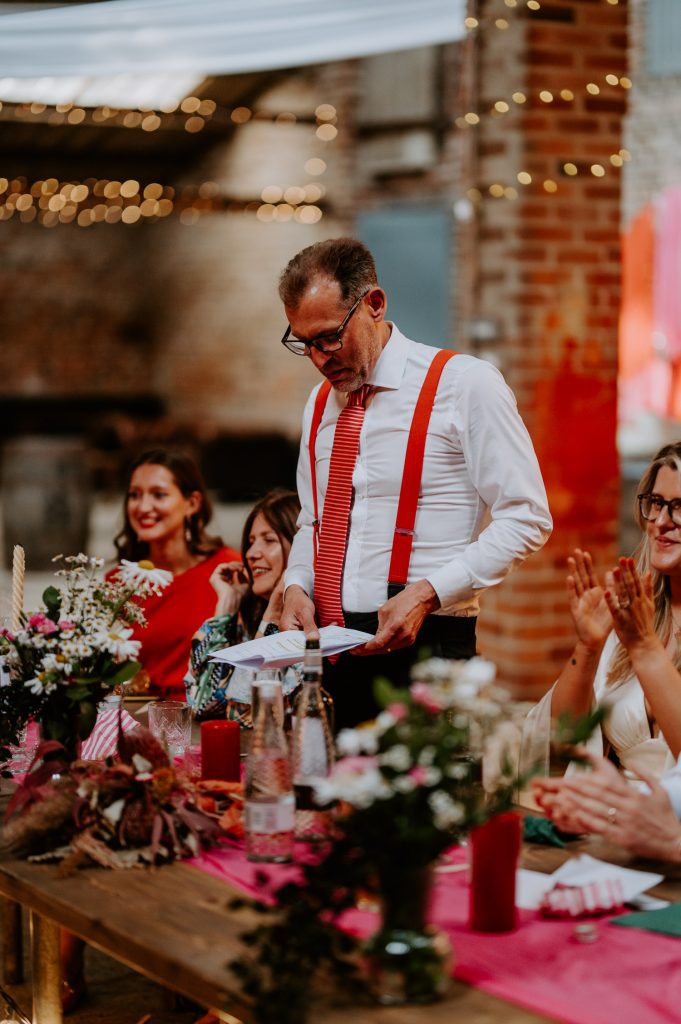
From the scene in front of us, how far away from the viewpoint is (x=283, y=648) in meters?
2.30

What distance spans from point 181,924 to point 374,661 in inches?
43.8

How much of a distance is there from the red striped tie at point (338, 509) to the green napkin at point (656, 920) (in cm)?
114

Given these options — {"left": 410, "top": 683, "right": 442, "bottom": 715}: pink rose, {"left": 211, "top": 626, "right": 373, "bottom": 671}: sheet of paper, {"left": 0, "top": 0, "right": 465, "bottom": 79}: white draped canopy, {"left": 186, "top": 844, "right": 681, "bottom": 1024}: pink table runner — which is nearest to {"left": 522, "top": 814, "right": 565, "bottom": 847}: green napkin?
{"left": 186, "top": 844, "right": 681, "bottom": 1024}: pink table runner

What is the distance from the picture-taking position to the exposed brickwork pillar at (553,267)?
445cm

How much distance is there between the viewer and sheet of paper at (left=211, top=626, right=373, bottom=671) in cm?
225

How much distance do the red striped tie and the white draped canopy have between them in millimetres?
2160

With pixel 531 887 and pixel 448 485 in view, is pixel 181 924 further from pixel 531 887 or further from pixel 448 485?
pixel 448 485

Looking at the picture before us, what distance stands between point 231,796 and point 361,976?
2.28ft

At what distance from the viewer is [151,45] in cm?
439

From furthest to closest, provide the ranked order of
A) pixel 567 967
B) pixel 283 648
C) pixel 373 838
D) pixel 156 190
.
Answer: pixel 156 190 < pixel 283 648 < pixel 567 967 < pixel 373 838

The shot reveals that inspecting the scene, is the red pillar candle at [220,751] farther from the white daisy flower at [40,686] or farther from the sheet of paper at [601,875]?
the sheet of paper at [601,875]

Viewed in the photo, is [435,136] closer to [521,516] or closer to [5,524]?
[5,524]

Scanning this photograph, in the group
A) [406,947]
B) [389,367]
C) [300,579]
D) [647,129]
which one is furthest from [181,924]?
[647,129]

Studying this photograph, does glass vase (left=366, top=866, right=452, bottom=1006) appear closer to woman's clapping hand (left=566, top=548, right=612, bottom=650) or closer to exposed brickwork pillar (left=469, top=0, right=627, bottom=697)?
woman's clapping hand (left=566, top=548, right=612, bottom=650)
